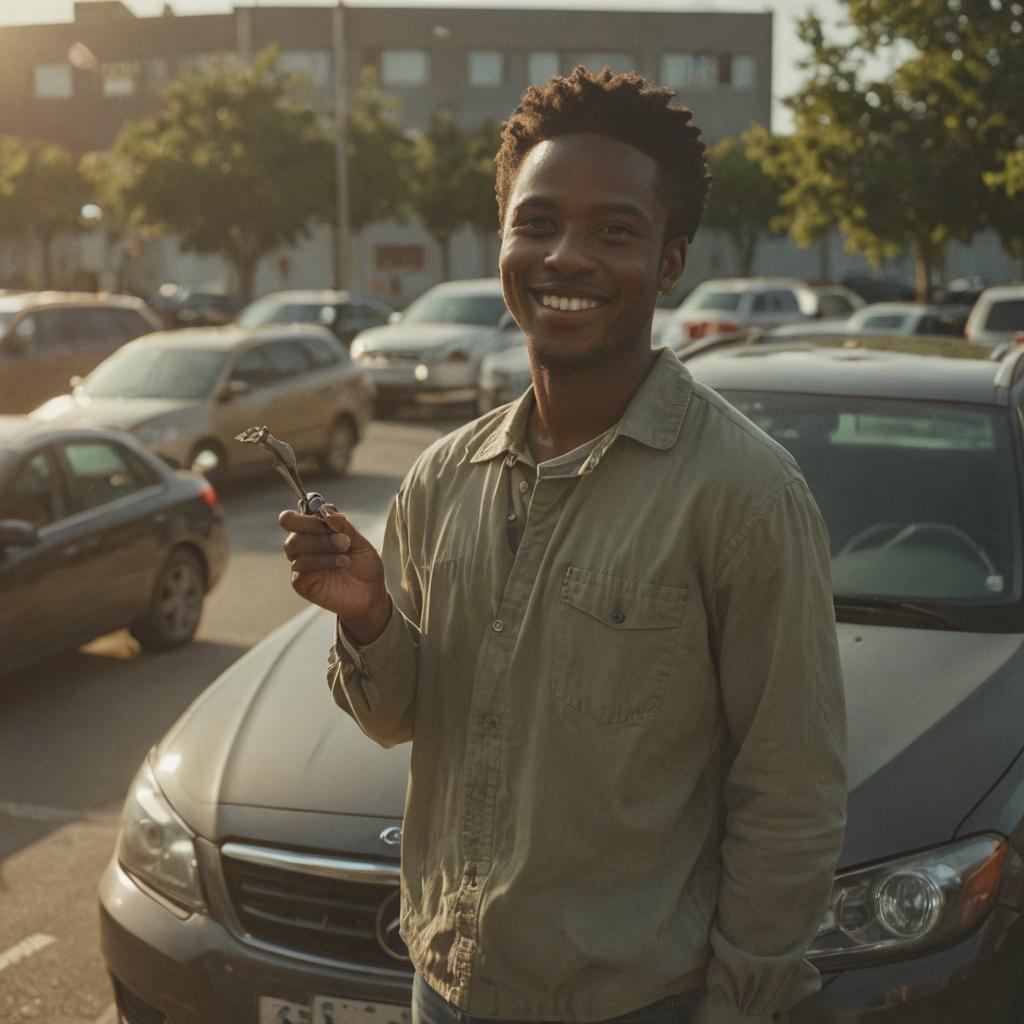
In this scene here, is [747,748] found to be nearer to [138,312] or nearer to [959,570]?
[959,570]

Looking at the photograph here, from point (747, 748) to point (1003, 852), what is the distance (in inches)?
47.6

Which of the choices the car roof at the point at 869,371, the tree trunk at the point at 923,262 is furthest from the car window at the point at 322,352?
the tree trunk at the point at 923,262

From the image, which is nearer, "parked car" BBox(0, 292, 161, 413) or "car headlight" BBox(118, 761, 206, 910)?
"car headlight" BBox(118, 761, 206, 910)

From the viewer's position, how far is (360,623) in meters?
2.07

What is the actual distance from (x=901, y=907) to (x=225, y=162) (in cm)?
3531

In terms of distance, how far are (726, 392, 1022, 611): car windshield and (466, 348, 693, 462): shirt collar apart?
1859mm

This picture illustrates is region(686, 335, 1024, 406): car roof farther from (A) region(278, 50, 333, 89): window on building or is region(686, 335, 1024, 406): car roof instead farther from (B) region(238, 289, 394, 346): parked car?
(A) region(278, 50, 333, 89): window on building

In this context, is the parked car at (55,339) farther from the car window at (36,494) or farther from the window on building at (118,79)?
the window on building at (118,79)

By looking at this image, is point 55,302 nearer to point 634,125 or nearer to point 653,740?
point 634,125

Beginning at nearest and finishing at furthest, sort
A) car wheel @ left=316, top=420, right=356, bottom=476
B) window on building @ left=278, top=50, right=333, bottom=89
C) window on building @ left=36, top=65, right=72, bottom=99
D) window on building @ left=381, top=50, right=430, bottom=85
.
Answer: car wheel @ left=316, top=420, right=356, bottom=476 → window on building @ left=278, top=50, right=333, bottom=89 → window on building @ left=381, top=50, right=430, bottom=85 → window on building @ left=36, top=65, right=72, bottom=99

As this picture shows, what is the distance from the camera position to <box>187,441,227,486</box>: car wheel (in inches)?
525

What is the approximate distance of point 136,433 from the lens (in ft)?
41.6

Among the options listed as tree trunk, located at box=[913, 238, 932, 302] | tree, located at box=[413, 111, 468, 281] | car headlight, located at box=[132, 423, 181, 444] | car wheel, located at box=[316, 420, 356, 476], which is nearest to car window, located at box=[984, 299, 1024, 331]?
car wheel, located at box=[316, 420, 356, 476]

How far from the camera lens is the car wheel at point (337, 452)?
1528 centimetres
